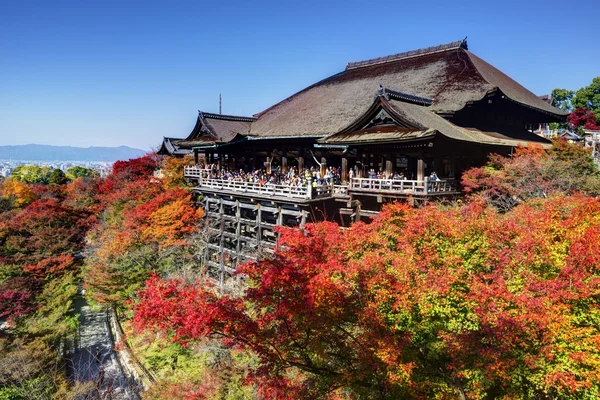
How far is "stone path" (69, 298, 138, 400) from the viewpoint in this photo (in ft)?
56.6

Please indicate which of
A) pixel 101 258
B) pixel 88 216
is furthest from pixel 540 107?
pixel 88 216

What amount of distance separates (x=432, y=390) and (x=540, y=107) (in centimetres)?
2315

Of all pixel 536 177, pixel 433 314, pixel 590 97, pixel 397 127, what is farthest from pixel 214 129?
pixel 590 97

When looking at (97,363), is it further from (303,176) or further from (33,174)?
(33,174)

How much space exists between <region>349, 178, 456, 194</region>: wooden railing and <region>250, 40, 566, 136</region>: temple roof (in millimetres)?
4347

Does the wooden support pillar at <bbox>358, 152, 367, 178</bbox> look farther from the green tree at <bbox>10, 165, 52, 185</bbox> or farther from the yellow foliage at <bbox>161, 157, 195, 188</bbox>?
the green tree at <bbox>10, 165, 52, 185</bbox>

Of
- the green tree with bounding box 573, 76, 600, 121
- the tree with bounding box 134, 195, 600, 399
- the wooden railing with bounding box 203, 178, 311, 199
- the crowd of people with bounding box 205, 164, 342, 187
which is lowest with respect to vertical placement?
the tree with bounding box 134, 195, 600, 399

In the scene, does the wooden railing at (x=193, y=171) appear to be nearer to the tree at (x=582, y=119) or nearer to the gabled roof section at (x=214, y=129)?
the gabled roof section at (x=214, y=129)

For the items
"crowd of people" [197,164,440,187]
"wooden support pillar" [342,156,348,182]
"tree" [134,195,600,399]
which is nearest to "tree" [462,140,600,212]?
"crowd of people" [197,164,440,187]

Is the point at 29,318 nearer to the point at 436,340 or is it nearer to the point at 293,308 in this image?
the point at 293,308

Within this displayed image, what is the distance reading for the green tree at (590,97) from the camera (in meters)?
34.9

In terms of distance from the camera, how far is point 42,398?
1488 centimetres

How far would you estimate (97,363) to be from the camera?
2014 centimetres

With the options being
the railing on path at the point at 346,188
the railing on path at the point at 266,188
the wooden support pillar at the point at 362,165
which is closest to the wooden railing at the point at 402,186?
the railing on path at the point at 346,188
